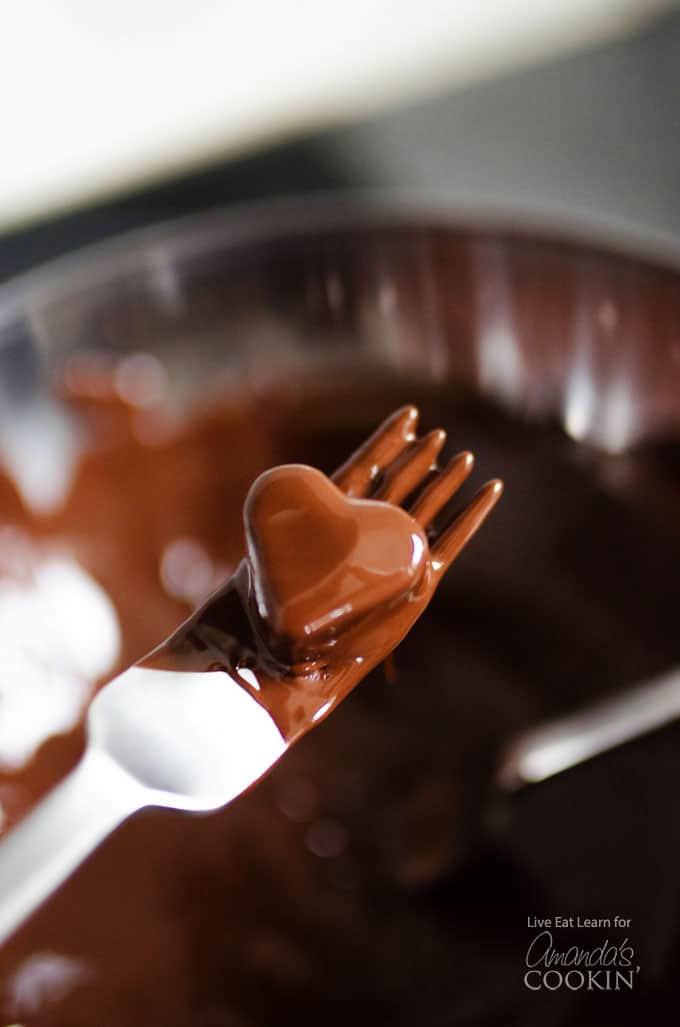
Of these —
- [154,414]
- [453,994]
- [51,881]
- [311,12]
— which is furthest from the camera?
[311,12]

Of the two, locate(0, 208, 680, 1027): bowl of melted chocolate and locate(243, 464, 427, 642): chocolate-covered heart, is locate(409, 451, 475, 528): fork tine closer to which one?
locate(243, 464, 427, 642): chocolate-covered heart

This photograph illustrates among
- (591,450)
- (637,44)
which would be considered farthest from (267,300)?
(637,44)

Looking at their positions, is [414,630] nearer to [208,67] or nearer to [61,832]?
[61,832]

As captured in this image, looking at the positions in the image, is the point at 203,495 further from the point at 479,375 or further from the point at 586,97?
the point at 586,97

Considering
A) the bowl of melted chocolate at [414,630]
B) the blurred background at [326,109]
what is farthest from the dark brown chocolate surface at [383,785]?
the blurred background at [326,109]

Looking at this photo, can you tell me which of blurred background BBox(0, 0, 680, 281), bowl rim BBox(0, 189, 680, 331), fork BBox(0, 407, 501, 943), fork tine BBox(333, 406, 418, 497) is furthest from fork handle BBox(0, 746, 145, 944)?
blurred background BBox(0, 0, 680, 281)

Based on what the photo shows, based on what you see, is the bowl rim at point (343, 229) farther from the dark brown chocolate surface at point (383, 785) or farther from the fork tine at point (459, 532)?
the fork tine at point (459, 532)

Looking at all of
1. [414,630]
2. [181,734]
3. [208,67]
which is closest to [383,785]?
[414,630]
